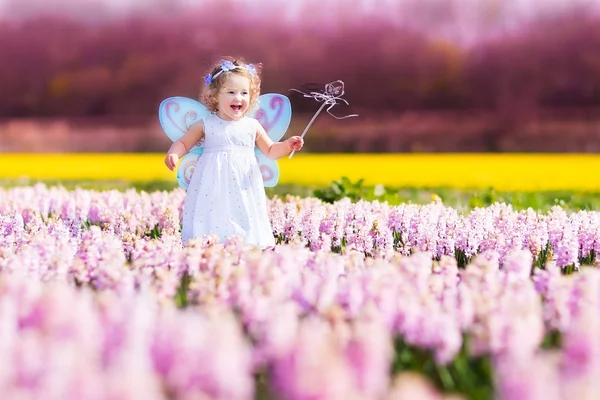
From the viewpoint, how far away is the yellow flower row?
1396 centimetres

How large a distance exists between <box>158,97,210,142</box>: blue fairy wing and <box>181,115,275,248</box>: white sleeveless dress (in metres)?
A: 0.34

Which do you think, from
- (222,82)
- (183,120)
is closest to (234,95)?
(222,82)

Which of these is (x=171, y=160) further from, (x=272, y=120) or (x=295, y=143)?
(x=272, y=120)

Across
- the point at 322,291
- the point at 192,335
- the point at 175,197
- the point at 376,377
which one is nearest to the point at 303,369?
the point at 376,377

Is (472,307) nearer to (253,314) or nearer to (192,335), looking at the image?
(253,314)

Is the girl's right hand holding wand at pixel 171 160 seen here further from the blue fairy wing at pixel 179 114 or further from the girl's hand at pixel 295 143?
the girl's hand at pixel 295 143

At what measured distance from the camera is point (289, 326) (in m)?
2.70

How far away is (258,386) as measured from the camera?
10.3ft

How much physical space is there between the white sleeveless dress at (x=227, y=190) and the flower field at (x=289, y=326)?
99 cm

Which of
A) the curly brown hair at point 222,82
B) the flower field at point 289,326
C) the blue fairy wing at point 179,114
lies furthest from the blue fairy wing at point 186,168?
the flower field at point 289,326

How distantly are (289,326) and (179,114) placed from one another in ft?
14.9

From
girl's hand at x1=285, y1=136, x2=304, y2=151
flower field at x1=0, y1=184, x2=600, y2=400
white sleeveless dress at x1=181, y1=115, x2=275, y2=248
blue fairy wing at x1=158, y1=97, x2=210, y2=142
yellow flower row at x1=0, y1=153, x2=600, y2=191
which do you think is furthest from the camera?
yellow flower row at x1=0, y1=153, x2=600, y2=191

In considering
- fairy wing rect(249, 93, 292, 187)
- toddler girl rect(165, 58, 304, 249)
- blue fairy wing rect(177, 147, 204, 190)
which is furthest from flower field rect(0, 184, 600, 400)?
fairy wing rect(249, 93, 292, 187)

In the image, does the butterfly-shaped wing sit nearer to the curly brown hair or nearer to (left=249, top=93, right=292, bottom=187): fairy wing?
(left=249, top=93, right=292, bottom=187): fairy wing
